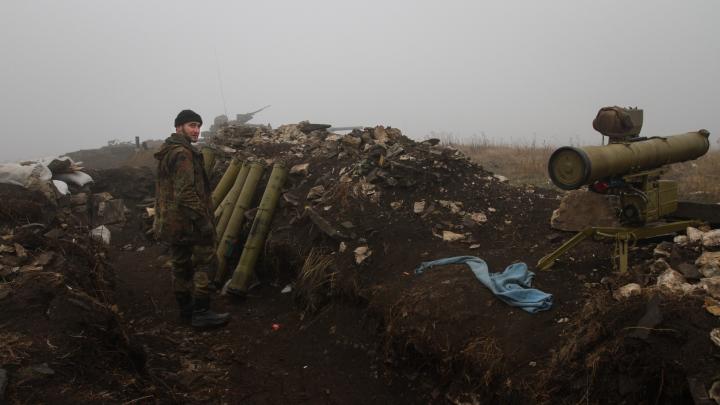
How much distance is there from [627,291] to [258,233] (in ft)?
12.7

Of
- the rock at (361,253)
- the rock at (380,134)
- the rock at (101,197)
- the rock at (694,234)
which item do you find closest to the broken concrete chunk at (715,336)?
the rock at (694,234)

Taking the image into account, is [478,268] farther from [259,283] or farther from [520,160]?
[520,160]

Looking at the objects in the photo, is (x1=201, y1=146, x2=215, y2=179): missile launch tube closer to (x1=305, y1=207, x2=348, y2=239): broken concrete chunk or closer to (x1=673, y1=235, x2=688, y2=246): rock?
(x1=305, y1=207, x2=348, y2=239): broken concrete chunk

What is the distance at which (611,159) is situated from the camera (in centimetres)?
356

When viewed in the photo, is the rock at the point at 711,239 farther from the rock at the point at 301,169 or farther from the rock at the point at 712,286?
the rock at the point at 301,169

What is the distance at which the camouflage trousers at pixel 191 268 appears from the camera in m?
4.47

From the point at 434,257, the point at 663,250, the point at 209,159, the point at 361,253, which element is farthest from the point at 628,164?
the point at 209,159

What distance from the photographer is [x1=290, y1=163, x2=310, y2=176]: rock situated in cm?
659

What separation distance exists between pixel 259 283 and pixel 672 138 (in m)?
4.33

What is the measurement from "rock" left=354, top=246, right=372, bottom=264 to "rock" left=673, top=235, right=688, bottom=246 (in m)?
2.67

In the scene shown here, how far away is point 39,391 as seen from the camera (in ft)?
8.05

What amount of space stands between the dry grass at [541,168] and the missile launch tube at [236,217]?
15.4 feet

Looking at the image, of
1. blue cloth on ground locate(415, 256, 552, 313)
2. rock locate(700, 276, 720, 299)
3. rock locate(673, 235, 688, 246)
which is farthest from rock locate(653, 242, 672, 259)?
blue cloth on ground locate(415, 256, 552, 313)

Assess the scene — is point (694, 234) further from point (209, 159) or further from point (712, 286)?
point (209, 159)
